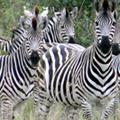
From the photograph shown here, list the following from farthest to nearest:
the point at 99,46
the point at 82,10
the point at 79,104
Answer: the point at 82,10, the point at 79,104, the point at 99,46

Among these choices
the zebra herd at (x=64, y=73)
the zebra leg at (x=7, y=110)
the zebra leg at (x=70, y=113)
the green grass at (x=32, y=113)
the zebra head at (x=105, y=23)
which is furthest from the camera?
the zebra leg at (x=70, y=113)

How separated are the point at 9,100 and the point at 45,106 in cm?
67

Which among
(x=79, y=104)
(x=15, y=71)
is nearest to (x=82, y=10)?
(x=15, y=71)

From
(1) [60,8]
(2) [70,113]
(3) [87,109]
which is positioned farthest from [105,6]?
(1) [60,8]

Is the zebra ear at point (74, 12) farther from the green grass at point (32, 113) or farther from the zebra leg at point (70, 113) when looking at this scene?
the zebra leg at point (70, 113)

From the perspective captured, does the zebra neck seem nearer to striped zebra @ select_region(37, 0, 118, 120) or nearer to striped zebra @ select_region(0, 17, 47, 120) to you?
striped zebra @ select_region(37, 0, 118, 120)

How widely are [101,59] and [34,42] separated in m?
1.73

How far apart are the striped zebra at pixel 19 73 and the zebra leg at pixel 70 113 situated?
666 mm

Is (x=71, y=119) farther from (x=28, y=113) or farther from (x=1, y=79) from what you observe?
(x=1, y=79)

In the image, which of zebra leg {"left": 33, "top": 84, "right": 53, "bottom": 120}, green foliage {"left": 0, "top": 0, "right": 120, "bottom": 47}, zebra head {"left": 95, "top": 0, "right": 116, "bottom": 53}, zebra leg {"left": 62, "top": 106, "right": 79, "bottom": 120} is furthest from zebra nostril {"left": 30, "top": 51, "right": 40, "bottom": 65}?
green foliage {"left": 0, "top": 0, "right": 120, "bottom": 47}

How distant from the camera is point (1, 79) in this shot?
384 inches

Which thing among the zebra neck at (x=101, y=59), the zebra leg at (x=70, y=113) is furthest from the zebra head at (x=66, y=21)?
the zebra neck at (x=101, y=59)

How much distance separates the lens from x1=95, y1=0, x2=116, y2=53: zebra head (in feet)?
26.1

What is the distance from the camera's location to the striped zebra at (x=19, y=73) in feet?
31.2
